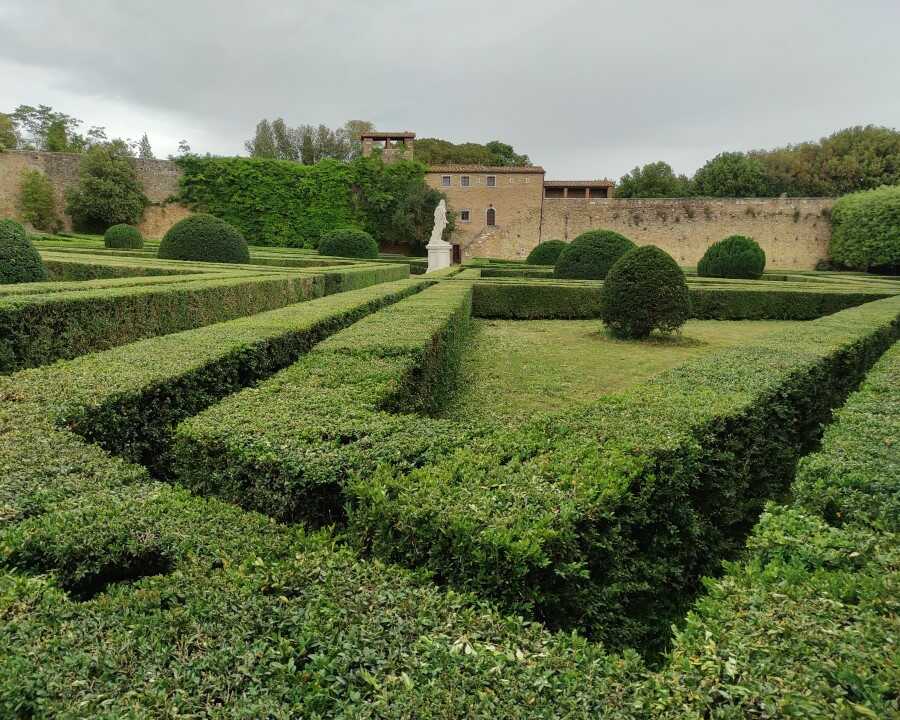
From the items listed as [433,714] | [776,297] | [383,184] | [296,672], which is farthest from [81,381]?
[383,184]

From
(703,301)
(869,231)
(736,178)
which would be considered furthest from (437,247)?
(736,178)

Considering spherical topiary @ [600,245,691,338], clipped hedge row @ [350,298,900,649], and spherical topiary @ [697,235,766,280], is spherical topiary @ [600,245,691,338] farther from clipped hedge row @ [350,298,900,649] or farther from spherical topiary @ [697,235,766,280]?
spherical topiary @ [697,235,766,280]

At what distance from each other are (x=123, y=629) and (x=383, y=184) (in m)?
33.0

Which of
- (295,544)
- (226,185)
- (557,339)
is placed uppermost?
(226,185)

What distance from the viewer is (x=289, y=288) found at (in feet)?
32.1

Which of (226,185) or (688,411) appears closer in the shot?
(688,411)

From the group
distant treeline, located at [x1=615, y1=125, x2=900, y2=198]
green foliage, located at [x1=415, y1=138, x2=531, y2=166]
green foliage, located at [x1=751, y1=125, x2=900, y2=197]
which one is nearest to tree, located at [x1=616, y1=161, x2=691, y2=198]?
distant treeline, located at [x1=615, y1=125, x2=900, y2=198]

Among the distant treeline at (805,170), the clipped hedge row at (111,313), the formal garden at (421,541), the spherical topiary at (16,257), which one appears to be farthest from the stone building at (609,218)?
the formal garden at (421,541)

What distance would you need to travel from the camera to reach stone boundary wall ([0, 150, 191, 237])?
28.2 metres

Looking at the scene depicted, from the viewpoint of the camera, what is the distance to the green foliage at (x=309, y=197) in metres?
31.8

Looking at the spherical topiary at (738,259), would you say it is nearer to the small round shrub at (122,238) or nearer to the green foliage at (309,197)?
the green foliage at (309,197)

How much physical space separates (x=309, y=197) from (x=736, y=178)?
30.8 metres

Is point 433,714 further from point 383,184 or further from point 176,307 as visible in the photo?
point 383,184

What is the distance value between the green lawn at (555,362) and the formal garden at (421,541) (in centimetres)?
76
